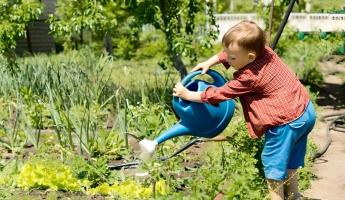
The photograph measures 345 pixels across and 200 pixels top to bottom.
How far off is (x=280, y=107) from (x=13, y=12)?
4004 mm

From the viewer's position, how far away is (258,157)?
10.8ft

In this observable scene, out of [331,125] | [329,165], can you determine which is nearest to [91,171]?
[329,165]

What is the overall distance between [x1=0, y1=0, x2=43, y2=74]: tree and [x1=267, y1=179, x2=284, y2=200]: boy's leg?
3.72 m

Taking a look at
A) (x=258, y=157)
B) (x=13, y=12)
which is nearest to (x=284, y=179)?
(x=258, y=157)

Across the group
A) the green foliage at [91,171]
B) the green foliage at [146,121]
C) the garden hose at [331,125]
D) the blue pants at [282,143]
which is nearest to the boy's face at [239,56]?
the blue pants at [282,143]

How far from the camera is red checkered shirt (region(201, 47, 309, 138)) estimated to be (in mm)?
2803

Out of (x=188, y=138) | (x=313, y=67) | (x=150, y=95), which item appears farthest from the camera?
(x=313, y=67)

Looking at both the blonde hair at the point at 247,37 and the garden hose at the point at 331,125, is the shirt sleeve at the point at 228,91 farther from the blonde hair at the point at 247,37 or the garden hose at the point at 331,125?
the garden hose at the point at 331,125

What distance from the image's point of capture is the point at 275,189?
296 cm

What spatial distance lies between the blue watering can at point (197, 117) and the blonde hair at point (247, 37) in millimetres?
348

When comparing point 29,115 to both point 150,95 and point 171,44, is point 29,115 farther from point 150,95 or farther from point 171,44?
point 171,44

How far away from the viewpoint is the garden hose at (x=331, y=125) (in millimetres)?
4523

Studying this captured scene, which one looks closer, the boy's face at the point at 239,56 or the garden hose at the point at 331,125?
the boy's face at the point at 239,56

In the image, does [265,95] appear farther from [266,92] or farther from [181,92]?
[181,92]
